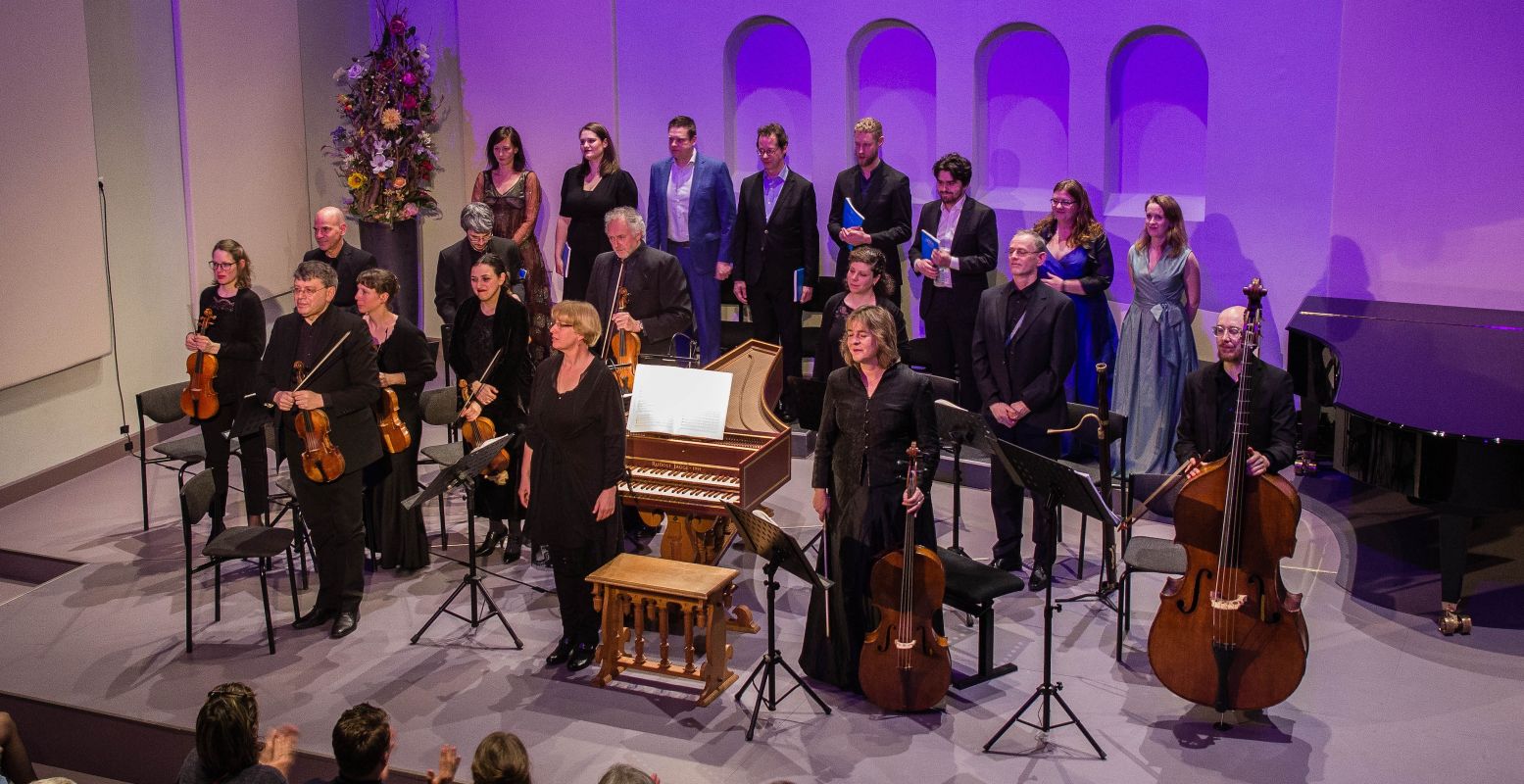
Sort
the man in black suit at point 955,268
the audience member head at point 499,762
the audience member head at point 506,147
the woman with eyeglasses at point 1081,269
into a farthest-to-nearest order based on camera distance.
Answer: the audience member head at point 506,147
the man in black suit at point 955,268
the woman with eyeglasses at point 1081,269
the audience member head at point 499,762

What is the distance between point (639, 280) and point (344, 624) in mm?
2372

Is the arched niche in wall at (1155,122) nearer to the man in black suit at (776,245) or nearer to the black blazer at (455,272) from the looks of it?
the man in black suit at (776,245)

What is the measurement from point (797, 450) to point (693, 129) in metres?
2.19

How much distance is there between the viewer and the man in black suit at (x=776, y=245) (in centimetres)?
905

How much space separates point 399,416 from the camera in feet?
23.2

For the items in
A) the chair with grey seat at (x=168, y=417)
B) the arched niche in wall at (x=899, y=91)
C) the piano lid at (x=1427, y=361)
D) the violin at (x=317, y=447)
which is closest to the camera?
the piano lid at (x=1427, y=361)

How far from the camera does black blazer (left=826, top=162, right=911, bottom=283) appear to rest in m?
8.89

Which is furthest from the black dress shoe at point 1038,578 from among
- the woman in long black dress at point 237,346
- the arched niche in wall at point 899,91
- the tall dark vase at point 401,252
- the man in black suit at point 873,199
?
the tall dark vase at point 401,252

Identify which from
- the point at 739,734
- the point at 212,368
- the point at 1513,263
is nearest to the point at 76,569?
the point at 212,368

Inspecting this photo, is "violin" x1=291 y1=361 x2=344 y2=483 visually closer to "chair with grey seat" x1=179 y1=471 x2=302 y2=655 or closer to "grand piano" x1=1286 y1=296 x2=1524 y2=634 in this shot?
"chair with grey seat" x1=179 y1=471 x2=302 y2=655

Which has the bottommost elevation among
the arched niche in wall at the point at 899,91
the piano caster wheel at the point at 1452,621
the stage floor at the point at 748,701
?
the stage floor at the point at 748,701

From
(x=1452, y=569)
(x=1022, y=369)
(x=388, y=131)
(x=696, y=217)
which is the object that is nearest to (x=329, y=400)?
(x=1022, y=369)

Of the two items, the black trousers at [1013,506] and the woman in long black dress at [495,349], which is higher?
the woman in long black dress at [495,349]

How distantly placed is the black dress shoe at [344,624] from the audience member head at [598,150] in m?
3.88
